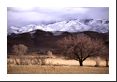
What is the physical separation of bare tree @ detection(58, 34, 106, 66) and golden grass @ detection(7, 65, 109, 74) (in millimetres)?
104

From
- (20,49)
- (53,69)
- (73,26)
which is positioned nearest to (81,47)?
(73,26)

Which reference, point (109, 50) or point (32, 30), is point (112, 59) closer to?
point (109, 50)

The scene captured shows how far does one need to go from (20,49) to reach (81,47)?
785 millimetres

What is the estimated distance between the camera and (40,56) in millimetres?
15906

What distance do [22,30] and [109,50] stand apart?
1146 mm

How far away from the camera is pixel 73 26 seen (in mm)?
15906

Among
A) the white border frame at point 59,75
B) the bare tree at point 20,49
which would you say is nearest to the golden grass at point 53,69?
the white border frame at point 59,75

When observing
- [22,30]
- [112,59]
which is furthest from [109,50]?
[22,30]

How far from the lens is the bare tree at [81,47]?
15914 millimetres

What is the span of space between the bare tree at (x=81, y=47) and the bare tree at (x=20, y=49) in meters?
0.45

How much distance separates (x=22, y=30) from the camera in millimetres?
15898

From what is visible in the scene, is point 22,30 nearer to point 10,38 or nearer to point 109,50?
point 10,38

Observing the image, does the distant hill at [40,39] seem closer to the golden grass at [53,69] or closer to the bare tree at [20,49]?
the bare tree at [20,49]

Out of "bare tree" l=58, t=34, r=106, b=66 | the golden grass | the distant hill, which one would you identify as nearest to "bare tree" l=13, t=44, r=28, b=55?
the distant hill
